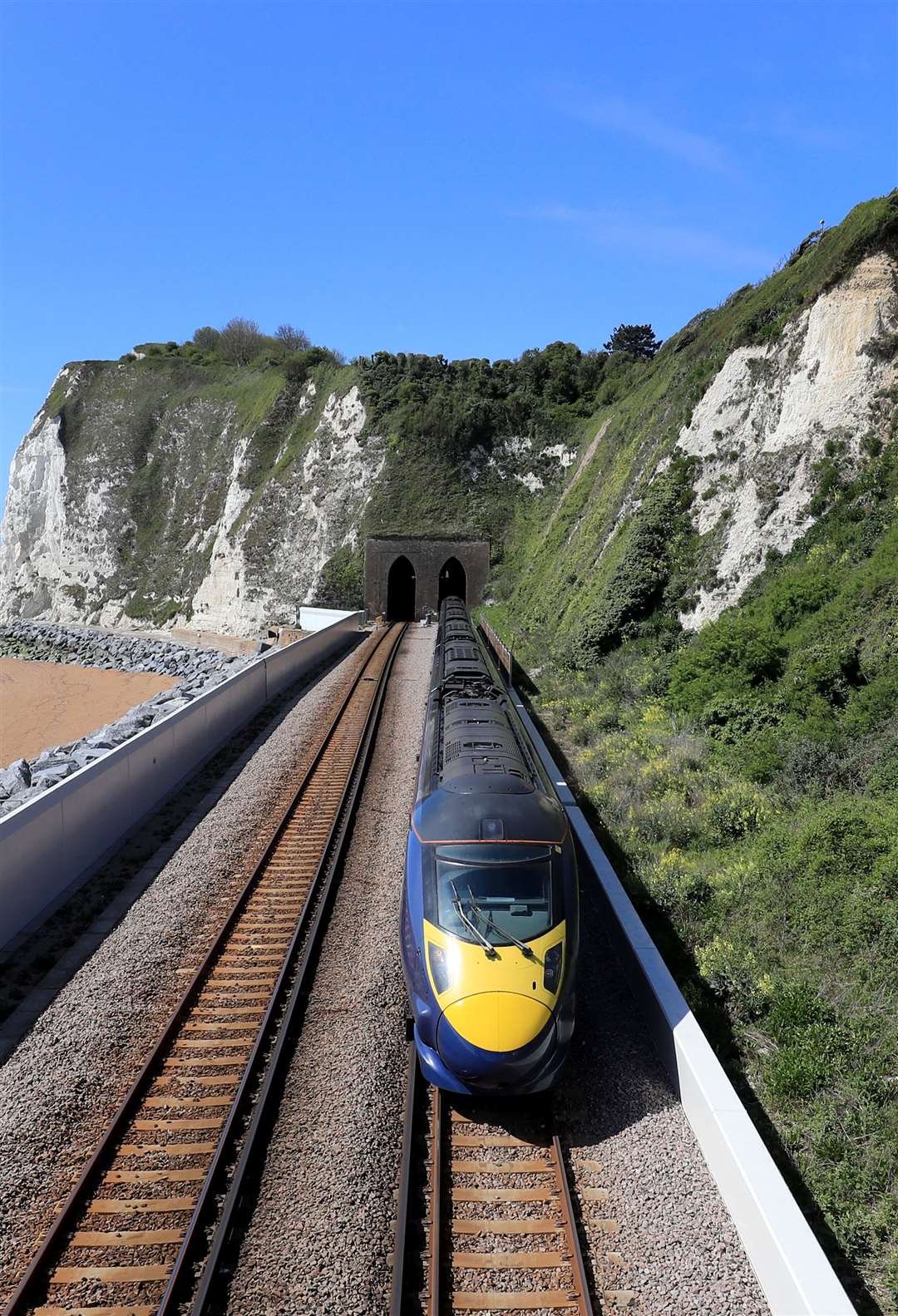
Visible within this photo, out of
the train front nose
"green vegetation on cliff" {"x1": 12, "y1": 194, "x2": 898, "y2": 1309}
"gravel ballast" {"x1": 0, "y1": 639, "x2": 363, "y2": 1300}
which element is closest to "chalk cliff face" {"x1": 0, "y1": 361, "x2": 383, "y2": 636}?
"green vegetation on cliff" {"x1": 12, "y1": 194, "x2": 898, "y2": 1309}

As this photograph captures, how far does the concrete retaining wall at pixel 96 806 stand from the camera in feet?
36.9

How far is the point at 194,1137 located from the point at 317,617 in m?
42.2

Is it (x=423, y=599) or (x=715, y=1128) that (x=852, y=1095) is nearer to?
(x=715, y=1128)

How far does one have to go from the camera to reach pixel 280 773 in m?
18.3

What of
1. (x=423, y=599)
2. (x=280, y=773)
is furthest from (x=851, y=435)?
(x=423, y=599)

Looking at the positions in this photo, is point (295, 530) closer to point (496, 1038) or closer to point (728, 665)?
point (728, 665)

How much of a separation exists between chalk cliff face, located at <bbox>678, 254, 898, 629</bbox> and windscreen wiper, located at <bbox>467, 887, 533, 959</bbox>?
15.4m

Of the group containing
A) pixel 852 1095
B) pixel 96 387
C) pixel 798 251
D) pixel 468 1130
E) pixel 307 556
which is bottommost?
pixel 468 1130

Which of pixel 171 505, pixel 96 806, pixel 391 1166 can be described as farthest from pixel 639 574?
pixel 171 505

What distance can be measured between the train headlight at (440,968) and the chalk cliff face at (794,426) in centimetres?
1589

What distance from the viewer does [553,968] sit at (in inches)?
297

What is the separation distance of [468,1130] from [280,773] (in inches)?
452

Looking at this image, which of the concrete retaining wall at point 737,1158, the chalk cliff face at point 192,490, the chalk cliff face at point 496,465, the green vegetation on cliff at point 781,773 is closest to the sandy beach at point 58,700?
the chalk cliff face at point 192,490

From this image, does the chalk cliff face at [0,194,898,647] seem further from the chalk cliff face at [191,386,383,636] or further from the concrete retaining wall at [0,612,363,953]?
the concrete retaining wall at [0,612,363,953]
